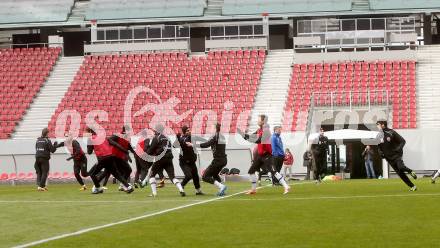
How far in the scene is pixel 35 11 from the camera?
2314 inches

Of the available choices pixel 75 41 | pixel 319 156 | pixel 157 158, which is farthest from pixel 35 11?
pixel 157 158

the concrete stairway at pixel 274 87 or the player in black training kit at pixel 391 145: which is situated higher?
the concrete stairway at pixel 274 87

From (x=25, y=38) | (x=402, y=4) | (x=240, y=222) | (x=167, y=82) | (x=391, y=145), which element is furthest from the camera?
(x=25, y=38)

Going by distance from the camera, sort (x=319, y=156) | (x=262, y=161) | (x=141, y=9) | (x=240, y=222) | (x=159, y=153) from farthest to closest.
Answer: (x=141, y=9) < (x=319, y=156) < (x=262, y=161) < (x=159, y=153) < (x=240, y=222)

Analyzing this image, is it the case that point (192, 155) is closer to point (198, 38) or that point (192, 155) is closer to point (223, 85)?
point (223, 85)

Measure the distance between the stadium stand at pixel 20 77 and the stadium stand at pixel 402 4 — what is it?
66.0 feet

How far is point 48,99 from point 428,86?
70.4ft

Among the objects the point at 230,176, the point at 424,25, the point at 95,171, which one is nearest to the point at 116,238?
the point at 95,171

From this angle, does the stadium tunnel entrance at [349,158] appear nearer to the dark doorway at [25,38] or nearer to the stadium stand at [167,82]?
the stadium stand at [167,82]

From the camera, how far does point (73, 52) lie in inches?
2335

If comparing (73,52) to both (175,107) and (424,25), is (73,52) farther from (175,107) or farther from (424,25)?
(424,25)

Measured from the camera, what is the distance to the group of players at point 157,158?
A: 23.8 meters

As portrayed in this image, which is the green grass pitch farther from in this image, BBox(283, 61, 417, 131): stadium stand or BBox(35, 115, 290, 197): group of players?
BBox(283, 61, 417, 131): stadium stand

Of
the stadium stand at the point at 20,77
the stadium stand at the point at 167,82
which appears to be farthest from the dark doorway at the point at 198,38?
the stadium stand at the point at 20,77
